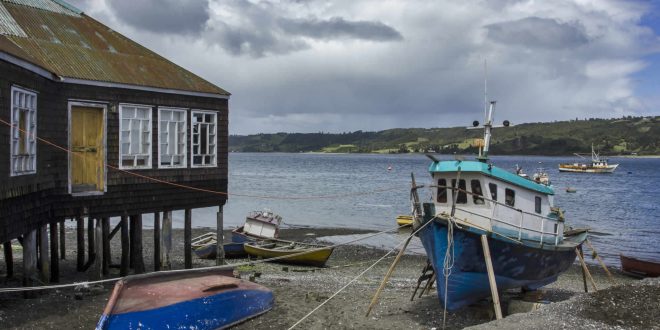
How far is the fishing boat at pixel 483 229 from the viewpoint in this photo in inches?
669

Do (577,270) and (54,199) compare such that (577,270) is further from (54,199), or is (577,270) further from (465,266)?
(54,199)

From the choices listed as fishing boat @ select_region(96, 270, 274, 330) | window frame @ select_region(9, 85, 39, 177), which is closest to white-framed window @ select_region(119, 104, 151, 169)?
window frame @ select_region(9, 85, 39, 177)

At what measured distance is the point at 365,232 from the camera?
4853cm

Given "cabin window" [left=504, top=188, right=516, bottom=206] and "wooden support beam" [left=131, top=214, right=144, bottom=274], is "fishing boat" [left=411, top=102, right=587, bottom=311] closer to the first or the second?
"cabin window" [left=504, top=188, right=516, bottom=206]

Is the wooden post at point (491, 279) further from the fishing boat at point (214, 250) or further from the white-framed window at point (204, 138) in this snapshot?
the fishing boat at point (214, 250)

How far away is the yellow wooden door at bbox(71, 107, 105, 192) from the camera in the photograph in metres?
19.5

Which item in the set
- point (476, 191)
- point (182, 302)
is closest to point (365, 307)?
point (476, 191)

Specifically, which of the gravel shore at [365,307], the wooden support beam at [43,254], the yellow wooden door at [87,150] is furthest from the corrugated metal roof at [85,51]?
the gravel shore at [365,307]

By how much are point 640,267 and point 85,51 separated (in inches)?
1021


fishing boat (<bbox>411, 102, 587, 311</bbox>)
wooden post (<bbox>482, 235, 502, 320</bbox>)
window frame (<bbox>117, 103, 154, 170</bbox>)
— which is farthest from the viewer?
window frame (<bbox>117, 103, 154, 170</bbox>)

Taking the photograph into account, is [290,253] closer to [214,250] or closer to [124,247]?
[214,250]

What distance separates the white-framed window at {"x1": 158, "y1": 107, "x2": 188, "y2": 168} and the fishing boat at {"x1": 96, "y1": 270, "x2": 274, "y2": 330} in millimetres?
5474

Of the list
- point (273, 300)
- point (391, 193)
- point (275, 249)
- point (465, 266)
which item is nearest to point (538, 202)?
point (465, 266)

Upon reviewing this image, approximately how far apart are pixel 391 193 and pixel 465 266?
6805 cm
